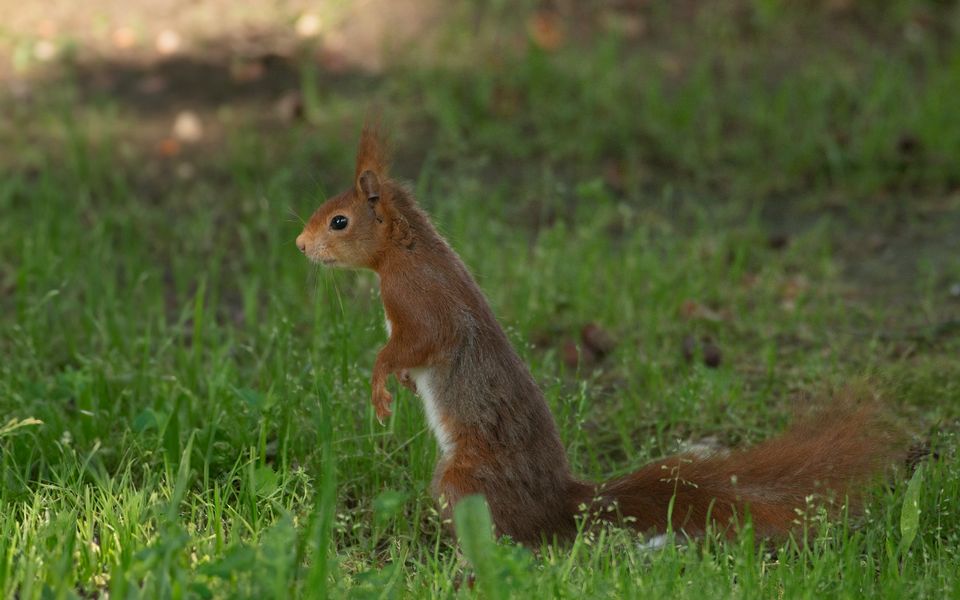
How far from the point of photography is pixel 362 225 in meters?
2.78

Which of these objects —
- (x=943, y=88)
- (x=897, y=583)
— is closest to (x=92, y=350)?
(x=897, y=583)

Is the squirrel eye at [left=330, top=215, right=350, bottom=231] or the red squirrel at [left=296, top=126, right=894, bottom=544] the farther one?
the squirrel eye at [left=330, top=215, right=350, bottom=231]

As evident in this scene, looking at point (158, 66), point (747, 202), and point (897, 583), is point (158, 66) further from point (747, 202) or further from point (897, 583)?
point (897, 583)

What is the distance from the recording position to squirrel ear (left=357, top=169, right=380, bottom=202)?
2.78 m

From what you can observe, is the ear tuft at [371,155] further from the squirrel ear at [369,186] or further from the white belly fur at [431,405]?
the white belly fur at [431,405]

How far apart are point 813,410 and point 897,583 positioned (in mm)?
484

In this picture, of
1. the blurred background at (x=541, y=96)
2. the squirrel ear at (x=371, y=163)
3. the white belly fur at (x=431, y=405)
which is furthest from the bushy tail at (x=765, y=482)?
the blurred background at (x=541, y=96)

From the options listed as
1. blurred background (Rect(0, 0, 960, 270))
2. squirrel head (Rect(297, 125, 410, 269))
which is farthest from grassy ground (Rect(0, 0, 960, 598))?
squirrel head (Rect(297, 125, 410, 269))

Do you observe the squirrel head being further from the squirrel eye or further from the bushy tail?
the bushy tail

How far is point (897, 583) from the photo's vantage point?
2344mm

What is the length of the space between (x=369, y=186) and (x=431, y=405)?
482 millimetres

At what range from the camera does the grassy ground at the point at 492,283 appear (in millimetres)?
2486

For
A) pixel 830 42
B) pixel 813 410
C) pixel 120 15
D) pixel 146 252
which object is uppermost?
pixel 120 15

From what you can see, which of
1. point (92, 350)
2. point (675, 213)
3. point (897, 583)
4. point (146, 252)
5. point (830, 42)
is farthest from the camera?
point (830, 42)
